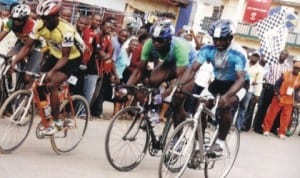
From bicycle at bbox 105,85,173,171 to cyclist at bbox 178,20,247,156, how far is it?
20.8 inches

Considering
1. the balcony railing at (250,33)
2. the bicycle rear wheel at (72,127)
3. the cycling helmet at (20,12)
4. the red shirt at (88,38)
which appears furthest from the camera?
the balcony railing at (250,33)

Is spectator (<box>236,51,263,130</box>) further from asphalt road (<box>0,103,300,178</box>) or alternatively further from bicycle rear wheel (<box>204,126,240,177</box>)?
bicycle rear wheel (<box>204,126,240,177</box>)

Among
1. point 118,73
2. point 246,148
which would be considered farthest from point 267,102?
point 118,73

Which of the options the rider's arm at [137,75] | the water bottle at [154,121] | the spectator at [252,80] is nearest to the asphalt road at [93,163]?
the water bottle at [154,121]

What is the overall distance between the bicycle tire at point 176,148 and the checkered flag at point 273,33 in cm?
893

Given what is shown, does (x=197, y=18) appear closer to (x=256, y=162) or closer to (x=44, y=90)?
(x=256, y=162)

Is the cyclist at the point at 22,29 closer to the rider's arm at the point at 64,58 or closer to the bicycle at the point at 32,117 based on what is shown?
the bicycle at the point at 32,117

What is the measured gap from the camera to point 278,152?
41.9 ft

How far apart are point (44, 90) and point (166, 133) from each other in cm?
163

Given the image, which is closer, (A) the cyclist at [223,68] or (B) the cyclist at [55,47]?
(A) the cyclist at [223,68]

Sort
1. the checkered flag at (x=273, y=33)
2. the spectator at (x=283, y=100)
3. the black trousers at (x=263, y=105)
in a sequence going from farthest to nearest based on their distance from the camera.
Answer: the checkered flag at (x=273, y=33), the black trousers at (x=263, y=105), the spectator at (x=283, y=100)

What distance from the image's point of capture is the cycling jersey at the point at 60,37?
743 centimetres

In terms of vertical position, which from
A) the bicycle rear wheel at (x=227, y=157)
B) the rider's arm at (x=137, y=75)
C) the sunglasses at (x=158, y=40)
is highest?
the sunglasses at (x=158, y=40)

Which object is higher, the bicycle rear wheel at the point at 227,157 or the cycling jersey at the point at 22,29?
the cycling jersey at the point at 22,29
